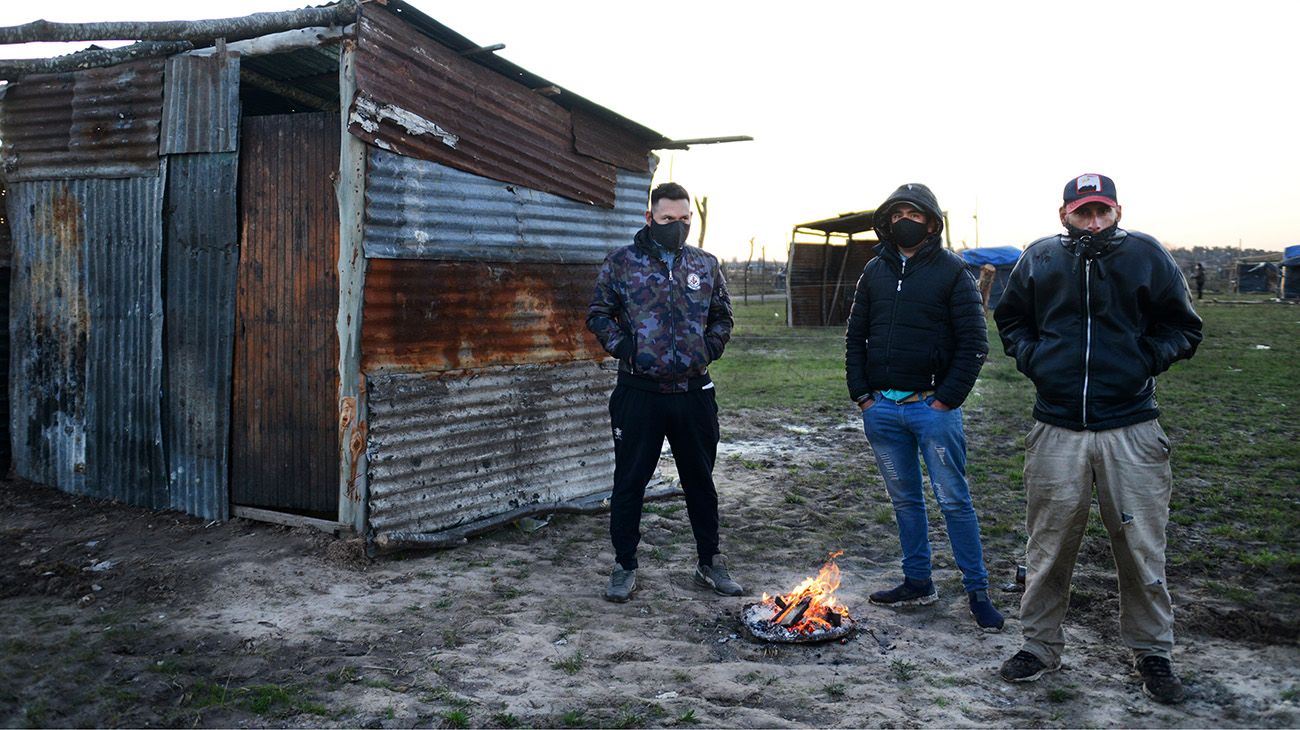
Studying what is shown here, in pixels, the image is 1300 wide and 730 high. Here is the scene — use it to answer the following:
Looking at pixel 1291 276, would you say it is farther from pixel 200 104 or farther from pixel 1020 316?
pixel 200 104

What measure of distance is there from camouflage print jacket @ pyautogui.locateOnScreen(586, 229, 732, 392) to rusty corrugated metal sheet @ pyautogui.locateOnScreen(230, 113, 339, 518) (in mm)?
1930

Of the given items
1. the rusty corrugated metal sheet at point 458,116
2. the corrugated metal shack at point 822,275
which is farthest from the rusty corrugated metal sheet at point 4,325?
the corrugated metal shack at point 822,275

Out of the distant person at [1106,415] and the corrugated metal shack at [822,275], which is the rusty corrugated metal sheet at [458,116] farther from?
the corrugated metal shack at [822,275]

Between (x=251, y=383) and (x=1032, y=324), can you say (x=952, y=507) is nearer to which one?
(x=1032, y=324)

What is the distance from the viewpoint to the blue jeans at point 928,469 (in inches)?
166

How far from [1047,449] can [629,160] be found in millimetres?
4430

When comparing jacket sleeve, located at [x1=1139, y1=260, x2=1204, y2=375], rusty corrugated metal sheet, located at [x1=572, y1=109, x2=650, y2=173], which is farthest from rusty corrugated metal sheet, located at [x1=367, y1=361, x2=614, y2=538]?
jacket sleeve, located at [x1=1139, y1=260, x2=1204, y2=375]

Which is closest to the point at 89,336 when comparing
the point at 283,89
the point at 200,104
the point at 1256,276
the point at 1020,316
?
the point at 200,104

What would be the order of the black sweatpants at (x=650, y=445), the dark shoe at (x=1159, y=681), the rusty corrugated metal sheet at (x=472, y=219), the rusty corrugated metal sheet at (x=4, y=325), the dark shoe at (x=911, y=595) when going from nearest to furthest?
the dark shoe at (x=1159, y=681) → the dark shoe at (x=911, y=595) → the black sweatpants at (x=650, y=445) → the rusty corrugated metal sheet at (x=472, y=219) → the rusty corrugated metal sheet at (x=4, y=325)

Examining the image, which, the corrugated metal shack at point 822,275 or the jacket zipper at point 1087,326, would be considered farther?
the corrugated metal shack at point 822,275

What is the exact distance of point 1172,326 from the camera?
3.52 metres

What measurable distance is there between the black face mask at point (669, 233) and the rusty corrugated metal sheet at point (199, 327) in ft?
9.75

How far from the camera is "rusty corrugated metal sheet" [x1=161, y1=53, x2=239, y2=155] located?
5527 mm

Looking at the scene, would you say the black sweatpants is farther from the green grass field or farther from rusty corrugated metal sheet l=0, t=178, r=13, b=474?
rusty corrugated metal sheet l=0, t=178, r=13, b=474
